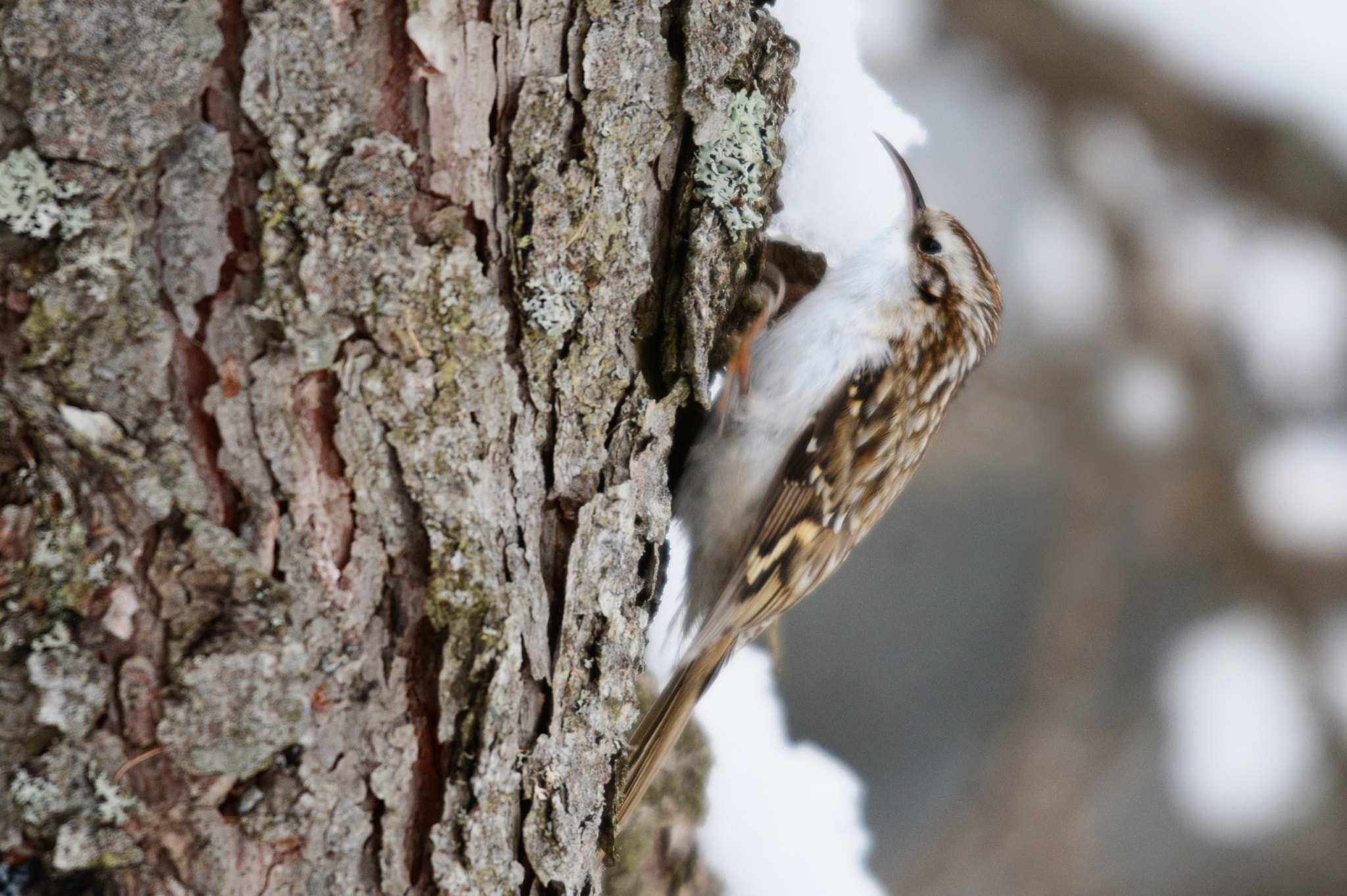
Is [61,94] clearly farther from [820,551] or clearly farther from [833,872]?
[833,872]

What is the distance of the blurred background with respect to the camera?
220 cm

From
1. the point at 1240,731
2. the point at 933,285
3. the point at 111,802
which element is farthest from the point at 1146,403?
the point at 111,802

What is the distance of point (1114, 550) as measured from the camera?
2.46 m

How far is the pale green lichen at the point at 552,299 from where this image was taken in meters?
0.80

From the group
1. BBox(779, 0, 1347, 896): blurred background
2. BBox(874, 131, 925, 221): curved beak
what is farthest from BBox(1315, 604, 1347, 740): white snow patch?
BBox(874, 131, 925, 221): curved beak

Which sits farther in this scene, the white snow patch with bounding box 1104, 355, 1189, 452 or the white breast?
the white snow patch with bounding box 1104, 355, 1189, 452

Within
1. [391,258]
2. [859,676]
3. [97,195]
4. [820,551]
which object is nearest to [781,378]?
[820,551]

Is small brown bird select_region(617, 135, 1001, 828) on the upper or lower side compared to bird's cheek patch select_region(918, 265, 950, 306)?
lower

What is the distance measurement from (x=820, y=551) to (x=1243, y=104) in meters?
1.60

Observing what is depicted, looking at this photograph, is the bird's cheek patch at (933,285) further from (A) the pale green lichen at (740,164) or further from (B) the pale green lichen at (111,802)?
(B) the pale green lichen at (111,802)

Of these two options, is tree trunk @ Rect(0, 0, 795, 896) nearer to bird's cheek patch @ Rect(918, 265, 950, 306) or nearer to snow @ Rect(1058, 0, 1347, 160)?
bird's cheek patch @ Rect(918, 265, 950, 306)

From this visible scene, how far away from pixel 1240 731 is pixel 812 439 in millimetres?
2000

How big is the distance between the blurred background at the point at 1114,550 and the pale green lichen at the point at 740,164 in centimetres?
121

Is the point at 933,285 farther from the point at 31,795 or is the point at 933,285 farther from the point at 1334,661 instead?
the point at 1334,661
